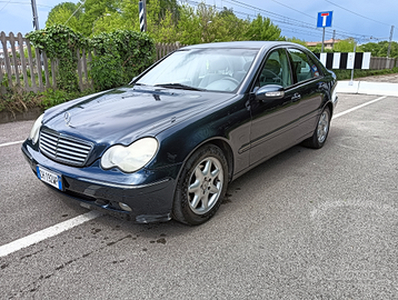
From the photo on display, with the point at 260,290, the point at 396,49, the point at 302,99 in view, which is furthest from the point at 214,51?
the point at 396,49

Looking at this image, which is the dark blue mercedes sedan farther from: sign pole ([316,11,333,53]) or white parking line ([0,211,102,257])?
sign pole ([316,11,333,53])

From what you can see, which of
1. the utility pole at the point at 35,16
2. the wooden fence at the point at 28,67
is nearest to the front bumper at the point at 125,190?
the wooden fence at the point at 28,67

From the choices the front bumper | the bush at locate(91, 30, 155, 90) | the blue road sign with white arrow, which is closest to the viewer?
the front bumper

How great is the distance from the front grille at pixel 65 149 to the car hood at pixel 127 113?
59 mm

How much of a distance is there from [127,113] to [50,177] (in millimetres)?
798

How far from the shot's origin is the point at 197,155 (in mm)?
2650

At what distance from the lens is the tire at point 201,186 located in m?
2.59

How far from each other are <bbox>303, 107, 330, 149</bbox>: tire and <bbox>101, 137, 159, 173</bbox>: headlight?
3156 mm

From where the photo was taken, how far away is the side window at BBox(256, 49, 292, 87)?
11.7ft

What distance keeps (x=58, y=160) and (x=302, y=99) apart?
291 cm

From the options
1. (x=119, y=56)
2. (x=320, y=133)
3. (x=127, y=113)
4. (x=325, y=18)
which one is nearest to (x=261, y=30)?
(x=325, y=18)

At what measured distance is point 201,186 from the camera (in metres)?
2.77

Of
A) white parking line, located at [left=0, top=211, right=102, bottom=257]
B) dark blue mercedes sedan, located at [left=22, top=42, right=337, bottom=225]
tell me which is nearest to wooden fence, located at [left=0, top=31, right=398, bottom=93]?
dark blue mercedes sedan, located at [left=22, top=42, right=337, bottom=225]

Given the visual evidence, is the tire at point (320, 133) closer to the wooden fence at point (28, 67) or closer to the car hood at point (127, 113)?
the car hood at point (127, 113)
